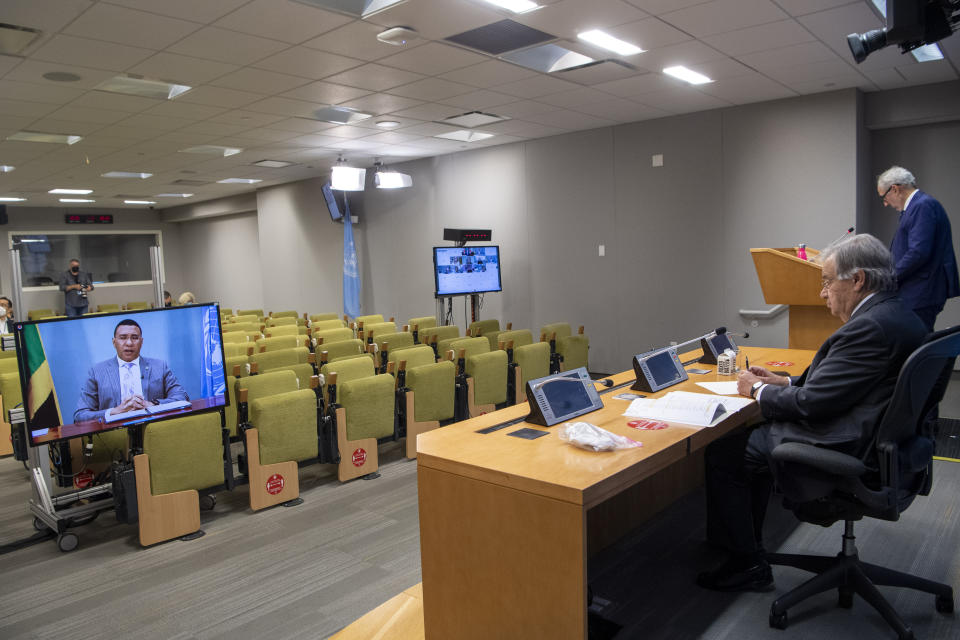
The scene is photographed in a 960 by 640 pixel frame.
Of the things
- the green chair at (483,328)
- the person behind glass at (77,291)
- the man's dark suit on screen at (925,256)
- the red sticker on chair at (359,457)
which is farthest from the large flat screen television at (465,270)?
the person behind glass at (77,291)

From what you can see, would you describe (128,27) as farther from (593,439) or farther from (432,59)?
(593,439)

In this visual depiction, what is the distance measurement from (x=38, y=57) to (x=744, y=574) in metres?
5.60

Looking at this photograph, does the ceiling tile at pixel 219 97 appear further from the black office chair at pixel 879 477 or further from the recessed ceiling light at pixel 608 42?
the black office chair at pixel 879 477

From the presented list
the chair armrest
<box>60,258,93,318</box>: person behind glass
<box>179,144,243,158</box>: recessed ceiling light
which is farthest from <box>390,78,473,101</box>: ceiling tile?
<box>60,258,93,318</box>: person behind glass

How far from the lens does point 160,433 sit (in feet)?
12.3

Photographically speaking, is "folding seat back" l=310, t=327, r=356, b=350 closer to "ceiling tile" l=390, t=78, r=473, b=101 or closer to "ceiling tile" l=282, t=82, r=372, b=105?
"ceiling tile" l=282, t=82, r=372, b=105

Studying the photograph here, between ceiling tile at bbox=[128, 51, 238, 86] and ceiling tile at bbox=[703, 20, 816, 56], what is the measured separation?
383 cm

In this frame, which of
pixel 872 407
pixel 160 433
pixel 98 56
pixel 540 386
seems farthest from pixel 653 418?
pixel 98 56

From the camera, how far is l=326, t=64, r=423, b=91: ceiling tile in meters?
5.44

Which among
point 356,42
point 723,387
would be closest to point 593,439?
point 723,387

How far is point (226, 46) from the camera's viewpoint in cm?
468

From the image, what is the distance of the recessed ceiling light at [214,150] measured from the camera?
29.3 feet

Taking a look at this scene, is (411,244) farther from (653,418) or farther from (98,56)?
(653,418)

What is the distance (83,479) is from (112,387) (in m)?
1.12
